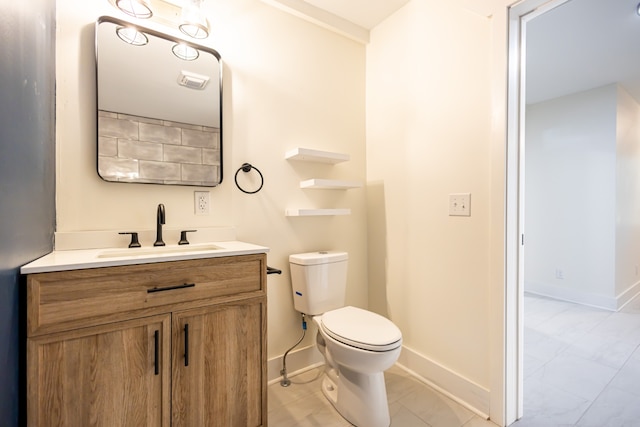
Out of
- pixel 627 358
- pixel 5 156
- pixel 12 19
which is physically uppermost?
pixel 12 19

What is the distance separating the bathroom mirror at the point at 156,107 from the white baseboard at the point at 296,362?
115 centimetres

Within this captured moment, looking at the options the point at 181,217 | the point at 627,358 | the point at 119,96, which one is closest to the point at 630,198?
the point at 627,358

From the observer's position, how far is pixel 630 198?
3.26m

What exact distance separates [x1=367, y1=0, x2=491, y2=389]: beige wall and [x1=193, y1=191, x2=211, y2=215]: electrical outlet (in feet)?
3.83

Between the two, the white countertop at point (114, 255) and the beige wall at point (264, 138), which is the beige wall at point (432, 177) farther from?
the white countertop at point (114, 255)

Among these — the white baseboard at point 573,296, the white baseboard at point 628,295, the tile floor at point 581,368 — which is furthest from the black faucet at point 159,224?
the white baseboard at point 628,295

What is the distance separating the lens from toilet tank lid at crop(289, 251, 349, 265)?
1.75m

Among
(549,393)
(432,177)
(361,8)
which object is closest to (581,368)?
(549,393)

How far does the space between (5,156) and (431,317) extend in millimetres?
Answer: 1966

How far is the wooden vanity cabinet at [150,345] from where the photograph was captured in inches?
35.2

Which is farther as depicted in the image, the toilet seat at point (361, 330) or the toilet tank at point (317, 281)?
the toilet tank at point (317, 281)

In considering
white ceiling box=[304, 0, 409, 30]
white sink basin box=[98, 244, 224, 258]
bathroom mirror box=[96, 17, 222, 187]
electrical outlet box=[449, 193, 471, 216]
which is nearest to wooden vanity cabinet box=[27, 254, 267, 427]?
white sink basin box=[98, 244, 224, 258]

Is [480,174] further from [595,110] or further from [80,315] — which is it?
[595,110]

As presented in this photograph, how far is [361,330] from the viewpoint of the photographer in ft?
4.66
